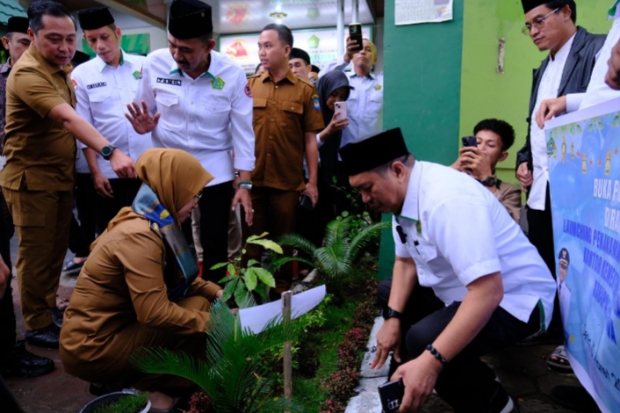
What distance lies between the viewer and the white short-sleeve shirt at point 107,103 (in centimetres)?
425

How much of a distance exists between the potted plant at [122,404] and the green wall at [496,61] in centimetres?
324

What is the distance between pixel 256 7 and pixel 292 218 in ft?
40.0

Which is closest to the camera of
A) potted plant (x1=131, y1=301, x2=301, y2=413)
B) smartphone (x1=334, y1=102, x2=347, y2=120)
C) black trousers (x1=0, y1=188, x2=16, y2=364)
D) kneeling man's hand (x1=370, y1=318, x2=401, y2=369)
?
potted plant (x1=131, y1=301, x2=301, y2=413)

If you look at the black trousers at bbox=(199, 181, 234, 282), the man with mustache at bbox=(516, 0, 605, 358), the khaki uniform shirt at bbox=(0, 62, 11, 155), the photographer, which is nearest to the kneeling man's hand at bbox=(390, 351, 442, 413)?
the man with mustache at bbox=(516, 0, 605, 358)

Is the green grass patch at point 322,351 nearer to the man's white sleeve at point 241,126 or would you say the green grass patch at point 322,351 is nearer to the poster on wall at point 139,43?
the man's white sleeve at point 241,126

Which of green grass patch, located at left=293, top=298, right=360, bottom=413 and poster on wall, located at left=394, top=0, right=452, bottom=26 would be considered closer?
green grass patch, located at left=293, top=298, right=360, bottom=413

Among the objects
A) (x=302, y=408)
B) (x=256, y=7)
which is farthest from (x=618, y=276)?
(x=256, y=7)

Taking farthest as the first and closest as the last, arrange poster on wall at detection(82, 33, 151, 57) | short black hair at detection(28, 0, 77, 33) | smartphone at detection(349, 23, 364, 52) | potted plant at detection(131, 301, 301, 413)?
poster on wall at detection(82, 33, 151, 57), smartphone at detection(349, 23, 364, 52), short black hair at detection(28, 0, 77, 33), potted plant at detection(131, 301, 301, 413)

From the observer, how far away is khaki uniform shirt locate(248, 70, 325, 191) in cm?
Answer: 434

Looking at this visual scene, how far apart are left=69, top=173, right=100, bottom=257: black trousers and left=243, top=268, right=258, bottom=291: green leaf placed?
101 inches

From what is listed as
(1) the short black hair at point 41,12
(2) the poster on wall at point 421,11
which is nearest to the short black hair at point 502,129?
(2) the poster on wall at point 421,11

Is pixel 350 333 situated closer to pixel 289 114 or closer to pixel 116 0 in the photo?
pixel 289 114

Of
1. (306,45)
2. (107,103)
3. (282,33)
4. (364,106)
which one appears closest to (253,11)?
(306,45)

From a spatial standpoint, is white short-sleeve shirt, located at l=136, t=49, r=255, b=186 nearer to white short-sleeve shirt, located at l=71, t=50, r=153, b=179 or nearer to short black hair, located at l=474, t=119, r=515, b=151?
white short-sleeve shirt, located at l=71, t=50, r=153, b=179
